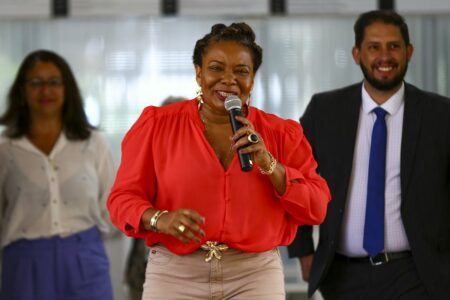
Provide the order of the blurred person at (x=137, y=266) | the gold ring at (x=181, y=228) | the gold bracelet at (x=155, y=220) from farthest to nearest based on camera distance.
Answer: the blurred person at (x=137, y=266), the gold bracelet at (x=155, y=220), the gold ring at (x=181, y=228)

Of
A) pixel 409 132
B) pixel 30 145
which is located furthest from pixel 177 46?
pixel 409 132

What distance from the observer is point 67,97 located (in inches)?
215

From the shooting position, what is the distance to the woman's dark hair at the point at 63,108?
5379 mm

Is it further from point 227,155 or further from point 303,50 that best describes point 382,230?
point 303,50

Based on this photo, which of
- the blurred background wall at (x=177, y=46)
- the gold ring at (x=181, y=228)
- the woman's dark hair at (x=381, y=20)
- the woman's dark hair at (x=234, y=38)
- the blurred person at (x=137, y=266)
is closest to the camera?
the gold ring at (x=181, y=228)

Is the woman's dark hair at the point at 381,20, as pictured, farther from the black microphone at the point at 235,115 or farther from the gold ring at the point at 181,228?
the gold ring at the point at 181,228

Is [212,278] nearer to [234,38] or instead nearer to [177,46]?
[234,38]

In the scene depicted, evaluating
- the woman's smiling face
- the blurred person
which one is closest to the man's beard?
the woman's smiling face

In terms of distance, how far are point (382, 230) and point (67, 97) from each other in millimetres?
2137

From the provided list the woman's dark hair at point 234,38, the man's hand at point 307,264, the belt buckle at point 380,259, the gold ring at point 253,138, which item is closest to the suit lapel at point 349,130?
the belt buckle at point 380,259

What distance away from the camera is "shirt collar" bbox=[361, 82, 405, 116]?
4.54m

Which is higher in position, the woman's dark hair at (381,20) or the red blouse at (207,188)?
the woman's dark hair at (381,20)

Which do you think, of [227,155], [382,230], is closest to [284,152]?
[227,155]

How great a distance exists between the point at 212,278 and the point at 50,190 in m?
2.28
